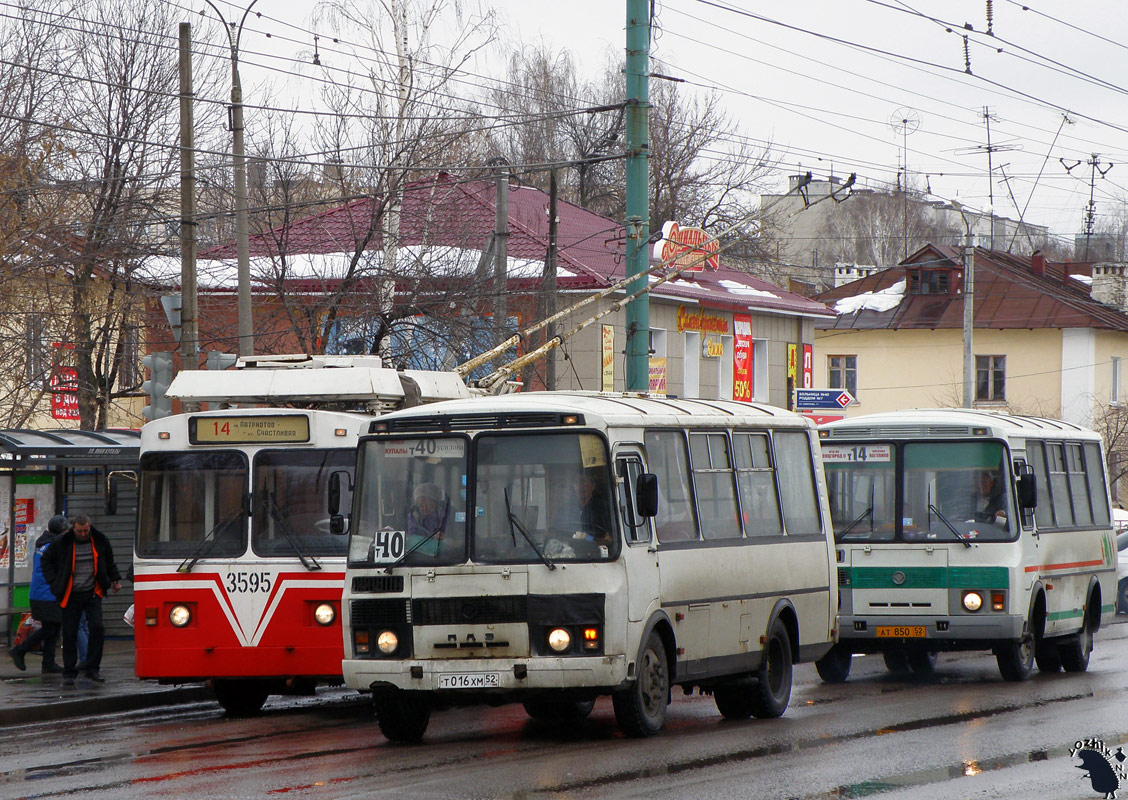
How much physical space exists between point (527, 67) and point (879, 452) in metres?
43.4

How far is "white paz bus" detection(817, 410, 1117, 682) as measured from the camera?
15.1 meters

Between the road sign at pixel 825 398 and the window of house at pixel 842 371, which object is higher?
the window of house at pixel 842 371

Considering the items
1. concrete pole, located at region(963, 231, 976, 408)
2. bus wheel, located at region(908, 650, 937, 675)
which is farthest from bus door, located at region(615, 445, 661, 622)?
concrete pole, located at region(963, 231, 976, 408)

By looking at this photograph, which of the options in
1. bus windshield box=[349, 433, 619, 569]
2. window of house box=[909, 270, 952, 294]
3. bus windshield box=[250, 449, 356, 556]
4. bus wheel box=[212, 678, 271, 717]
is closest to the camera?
bus windshield box=[349, 433, 619, 569]

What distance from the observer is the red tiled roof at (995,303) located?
182 feet

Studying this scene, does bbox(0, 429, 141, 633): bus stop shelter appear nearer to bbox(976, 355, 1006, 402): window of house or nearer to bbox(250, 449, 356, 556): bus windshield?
Result: bbox(250, 449, 356, 556): bus windshield

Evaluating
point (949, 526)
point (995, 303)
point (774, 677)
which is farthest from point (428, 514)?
point (995, 303)

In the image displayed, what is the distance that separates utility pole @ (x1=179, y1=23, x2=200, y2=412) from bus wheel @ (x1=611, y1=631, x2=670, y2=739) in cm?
881

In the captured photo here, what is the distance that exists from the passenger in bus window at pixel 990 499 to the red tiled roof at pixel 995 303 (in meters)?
40.2

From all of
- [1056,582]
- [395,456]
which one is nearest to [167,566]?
[395,456]

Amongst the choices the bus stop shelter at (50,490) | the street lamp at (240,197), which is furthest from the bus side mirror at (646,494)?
the street lamp at (240,197)

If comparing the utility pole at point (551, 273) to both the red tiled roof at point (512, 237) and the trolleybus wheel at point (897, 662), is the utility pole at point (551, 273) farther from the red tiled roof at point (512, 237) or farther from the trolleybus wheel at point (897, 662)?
the trolleybus wheel at point (897, 662)

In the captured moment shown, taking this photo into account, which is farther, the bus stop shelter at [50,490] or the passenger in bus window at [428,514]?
the bus stop shelter at [50,490]

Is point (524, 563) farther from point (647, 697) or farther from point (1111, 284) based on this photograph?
point (1111, 284)
